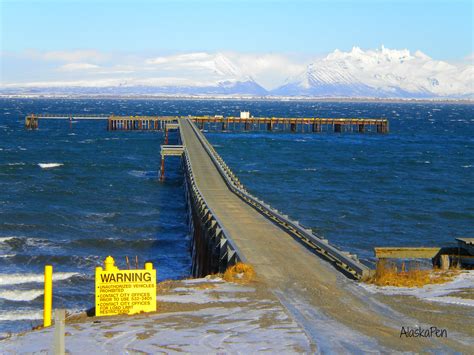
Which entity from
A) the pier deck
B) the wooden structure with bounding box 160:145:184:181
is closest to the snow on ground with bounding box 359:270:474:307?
the pier deck

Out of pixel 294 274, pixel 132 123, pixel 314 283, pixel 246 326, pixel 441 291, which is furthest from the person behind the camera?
pixel 132 123

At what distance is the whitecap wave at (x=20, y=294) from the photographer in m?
23.9

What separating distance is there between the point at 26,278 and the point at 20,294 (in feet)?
6.87

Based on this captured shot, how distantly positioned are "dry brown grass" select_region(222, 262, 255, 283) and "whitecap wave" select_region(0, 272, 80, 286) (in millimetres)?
10326

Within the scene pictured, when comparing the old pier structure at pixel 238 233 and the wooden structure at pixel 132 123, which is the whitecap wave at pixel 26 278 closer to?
the old pier structure at pixel 238 233

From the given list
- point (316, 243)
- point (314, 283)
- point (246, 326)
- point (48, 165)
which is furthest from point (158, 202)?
point (246, 326)

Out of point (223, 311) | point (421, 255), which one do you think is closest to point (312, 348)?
point (223, 311)

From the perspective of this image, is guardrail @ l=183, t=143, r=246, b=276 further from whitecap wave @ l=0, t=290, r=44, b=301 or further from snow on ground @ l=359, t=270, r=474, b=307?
whitecap wave @ l=0, t=290, r=44, b=301

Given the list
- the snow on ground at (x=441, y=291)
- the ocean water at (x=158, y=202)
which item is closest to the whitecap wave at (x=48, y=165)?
the ocean water at (x=158, y=202)

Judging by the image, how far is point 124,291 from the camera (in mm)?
13961

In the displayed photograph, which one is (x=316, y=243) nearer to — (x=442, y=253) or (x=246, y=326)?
(x=442, y=253)

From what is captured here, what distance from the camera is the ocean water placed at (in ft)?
94.1

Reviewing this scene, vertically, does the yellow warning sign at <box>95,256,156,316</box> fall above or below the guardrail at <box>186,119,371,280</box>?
above

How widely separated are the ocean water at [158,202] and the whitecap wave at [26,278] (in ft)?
0.11
